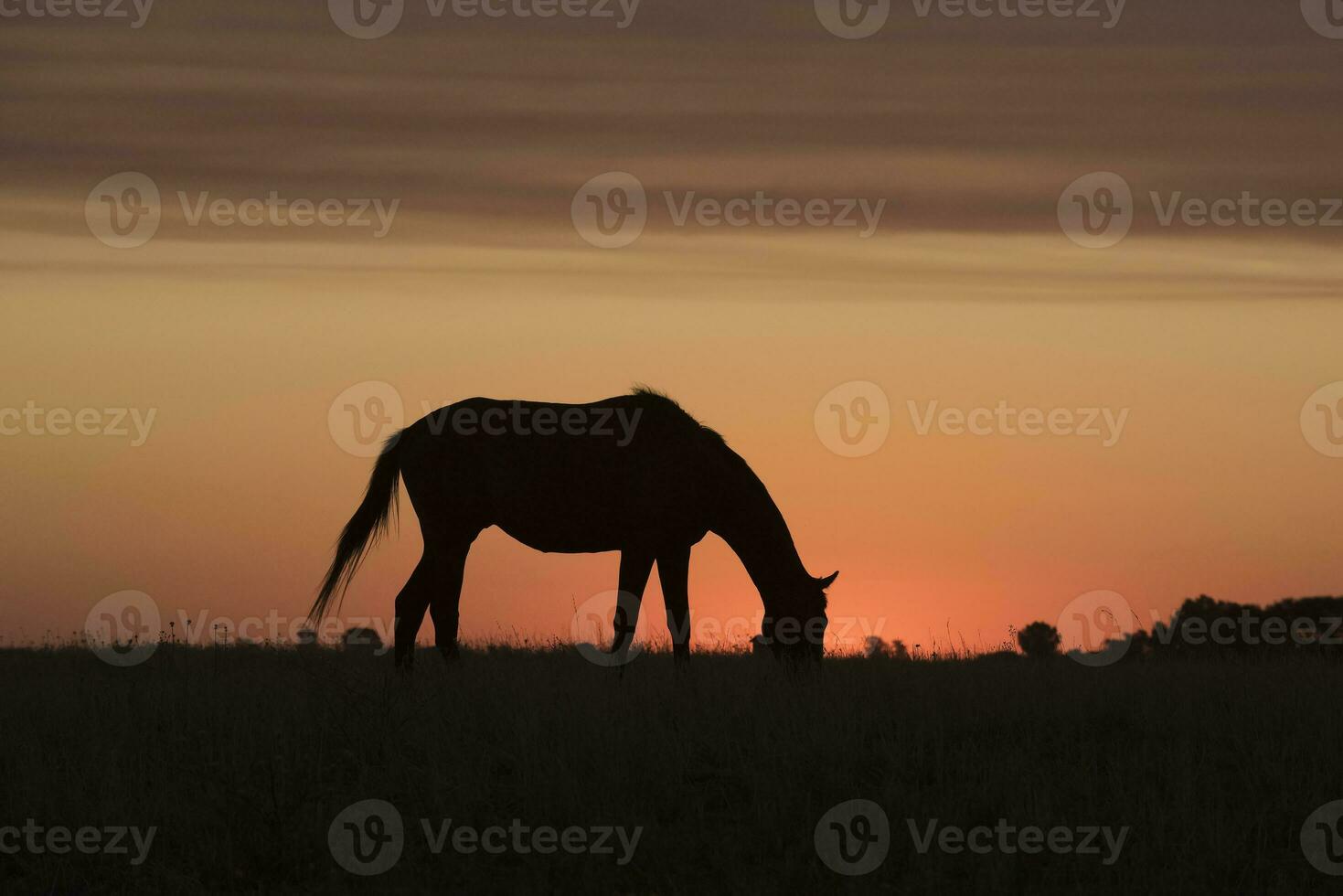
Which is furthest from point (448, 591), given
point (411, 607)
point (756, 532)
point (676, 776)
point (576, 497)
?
point (676, 776)

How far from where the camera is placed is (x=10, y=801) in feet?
28.8

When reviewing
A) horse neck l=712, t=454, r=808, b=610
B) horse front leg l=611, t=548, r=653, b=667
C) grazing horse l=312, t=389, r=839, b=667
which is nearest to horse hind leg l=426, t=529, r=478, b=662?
grazing horse l=312, t=389, r=839, b=667

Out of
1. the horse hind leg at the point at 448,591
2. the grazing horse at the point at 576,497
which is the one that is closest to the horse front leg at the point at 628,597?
the grazing horse at the point at 576,497

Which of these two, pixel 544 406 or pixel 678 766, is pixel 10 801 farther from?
pixel 544 406

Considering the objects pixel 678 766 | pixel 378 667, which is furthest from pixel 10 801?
pixel 378 667

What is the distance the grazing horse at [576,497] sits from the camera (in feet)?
46.2

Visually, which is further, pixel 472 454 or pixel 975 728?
pixel 472 454

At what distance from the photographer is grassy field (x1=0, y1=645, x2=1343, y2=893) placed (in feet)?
26.2

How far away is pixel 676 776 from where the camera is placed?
351 inches

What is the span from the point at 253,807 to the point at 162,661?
6375 millimetres

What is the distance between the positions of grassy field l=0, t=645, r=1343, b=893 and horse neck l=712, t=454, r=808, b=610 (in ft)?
6.02

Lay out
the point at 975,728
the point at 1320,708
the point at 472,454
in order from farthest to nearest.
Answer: the point at 472,454 → the point at 1320,708 → the point at 975,728

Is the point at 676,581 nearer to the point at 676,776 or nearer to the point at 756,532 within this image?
the point at 756,532

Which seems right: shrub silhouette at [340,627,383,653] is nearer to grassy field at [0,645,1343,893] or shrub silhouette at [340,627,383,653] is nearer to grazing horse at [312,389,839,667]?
grazing horse at [312,389,839,667]
